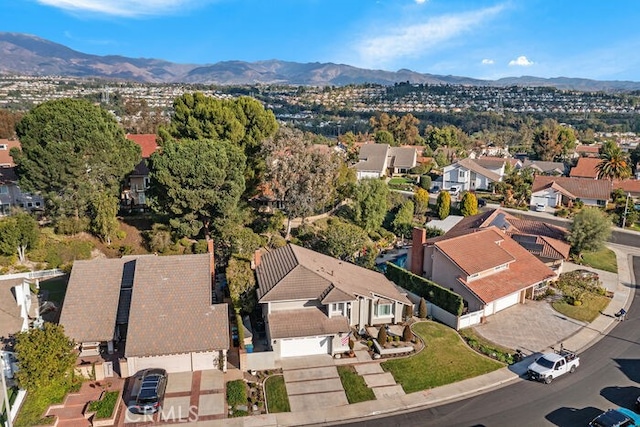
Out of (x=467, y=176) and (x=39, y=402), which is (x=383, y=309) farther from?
(x=467, y=176)

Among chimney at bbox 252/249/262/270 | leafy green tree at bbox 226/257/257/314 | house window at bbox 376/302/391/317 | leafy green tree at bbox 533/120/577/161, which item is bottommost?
house window at bbox 376/302/391/317

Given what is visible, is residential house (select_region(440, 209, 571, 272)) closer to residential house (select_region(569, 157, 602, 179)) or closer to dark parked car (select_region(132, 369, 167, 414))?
dark parked car (select_region(132, 369, 167, 414))

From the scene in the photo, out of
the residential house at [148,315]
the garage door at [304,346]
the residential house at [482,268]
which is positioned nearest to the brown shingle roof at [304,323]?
the garage door at [304,346]

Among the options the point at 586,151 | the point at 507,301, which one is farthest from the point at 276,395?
the point at 586,151

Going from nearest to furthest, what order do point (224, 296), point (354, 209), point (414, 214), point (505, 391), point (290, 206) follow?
point (505, 391) < point (224, 296) < point (290, 206) < point (354, 209) < point (414, 214)

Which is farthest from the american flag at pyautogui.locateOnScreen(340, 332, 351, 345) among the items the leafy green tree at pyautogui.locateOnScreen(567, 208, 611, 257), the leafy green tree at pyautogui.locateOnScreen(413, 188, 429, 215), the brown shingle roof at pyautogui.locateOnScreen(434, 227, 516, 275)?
the leafy green tree at pyautogui.locateOnScreen(413, 188, 429, 215)

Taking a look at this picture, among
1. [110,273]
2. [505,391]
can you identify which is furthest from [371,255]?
[110,273]

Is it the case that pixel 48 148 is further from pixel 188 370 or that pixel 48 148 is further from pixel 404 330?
pixel 404 330
